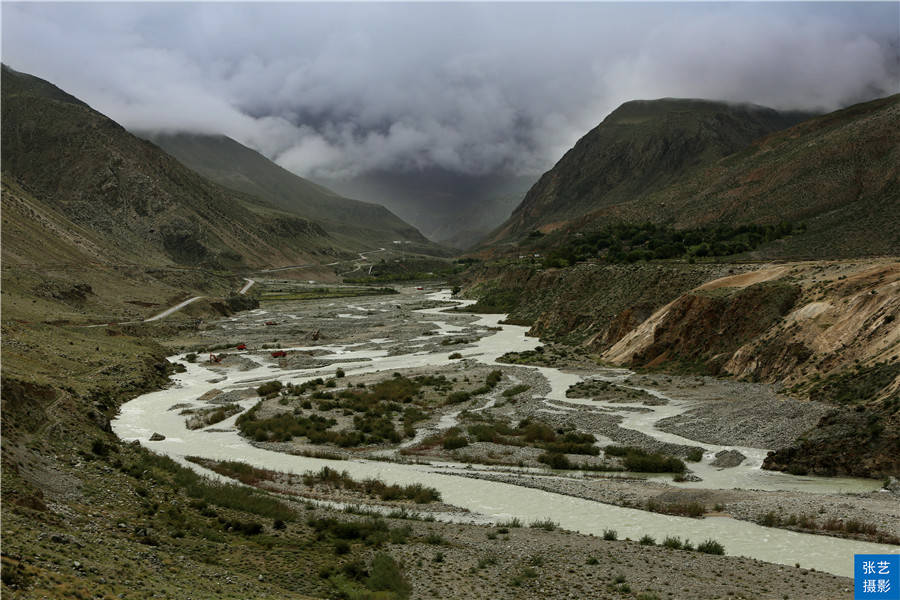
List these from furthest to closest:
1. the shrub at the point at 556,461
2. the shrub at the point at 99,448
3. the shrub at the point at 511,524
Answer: the shrub at the point at 556,461, the shrub at the point at 99,448, the shrub at the point at 511,524

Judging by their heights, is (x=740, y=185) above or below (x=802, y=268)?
above

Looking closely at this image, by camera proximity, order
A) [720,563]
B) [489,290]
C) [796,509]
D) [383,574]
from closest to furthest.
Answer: [383,574], [720,563], [796,509], [489,290]

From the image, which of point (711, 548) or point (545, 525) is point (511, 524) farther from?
point (711, 548)

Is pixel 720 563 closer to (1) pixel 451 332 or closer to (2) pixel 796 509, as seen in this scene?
(2) pixel 796 509

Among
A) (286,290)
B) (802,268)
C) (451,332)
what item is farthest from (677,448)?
(286,290)

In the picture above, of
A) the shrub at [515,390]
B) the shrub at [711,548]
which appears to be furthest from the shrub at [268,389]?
the shrub at [711,548]

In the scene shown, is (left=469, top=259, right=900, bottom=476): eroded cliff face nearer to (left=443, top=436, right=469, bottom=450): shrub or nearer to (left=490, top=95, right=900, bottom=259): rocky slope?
(left=443, top=436, right=469, bottom=450): shrub

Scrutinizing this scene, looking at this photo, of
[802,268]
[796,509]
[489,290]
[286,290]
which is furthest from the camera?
[286,290]

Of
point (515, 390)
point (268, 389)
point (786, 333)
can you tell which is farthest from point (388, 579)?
point (786, 333)

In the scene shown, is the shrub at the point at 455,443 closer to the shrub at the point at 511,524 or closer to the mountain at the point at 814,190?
the shrub at the point at 511,524
